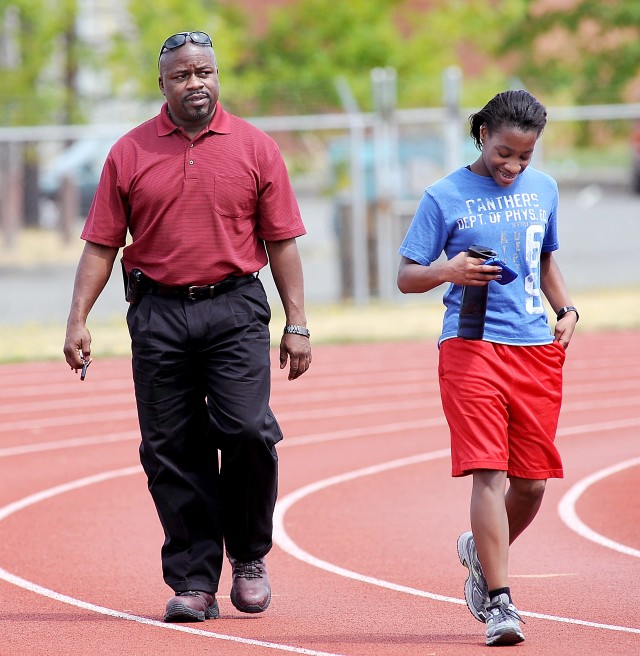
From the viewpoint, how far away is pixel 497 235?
16.8 ft

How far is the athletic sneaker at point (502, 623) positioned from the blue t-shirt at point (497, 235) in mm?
891

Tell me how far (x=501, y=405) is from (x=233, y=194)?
4.04 ft

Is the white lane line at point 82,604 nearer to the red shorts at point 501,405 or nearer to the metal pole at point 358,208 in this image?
the red shorts at point 501,405

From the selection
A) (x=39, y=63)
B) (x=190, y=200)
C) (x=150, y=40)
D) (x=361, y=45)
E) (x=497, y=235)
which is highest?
(x=361, y=45)

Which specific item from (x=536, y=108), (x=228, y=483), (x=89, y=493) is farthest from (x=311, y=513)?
(x=536, y=108)

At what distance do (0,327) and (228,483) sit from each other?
514 inches

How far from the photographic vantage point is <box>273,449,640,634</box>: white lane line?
5.41m

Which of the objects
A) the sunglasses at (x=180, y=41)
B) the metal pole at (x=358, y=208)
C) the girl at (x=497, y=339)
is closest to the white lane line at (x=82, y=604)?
the girl at (x=497, y=339)

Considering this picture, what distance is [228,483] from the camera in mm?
5535

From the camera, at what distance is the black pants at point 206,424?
5387mm

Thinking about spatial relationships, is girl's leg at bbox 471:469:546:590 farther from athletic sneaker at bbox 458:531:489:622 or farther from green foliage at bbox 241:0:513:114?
green foliage at bbox 241:0:513:114

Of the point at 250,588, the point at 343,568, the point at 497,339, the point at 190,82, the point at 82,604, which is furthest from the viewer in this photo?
the point at 343,568

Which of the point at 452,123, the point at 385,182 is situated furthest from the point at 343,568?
the point at 452,123

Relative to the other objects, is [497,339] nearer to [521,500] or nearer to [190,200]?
[521,500]
